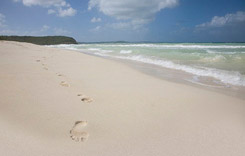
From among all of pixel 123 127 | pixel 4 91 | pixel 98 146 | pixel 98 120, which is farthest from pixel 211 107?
pixel 4 91

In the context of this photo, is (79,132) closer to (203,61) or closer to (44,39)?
(203,61)

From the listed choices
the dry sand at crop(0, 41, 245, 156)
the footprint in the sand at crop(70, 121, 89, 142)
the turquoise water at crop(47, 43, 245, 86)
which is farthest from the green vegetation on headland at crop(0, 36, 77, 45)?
the footprint in the sand at crop(70, 121, 89, 142)

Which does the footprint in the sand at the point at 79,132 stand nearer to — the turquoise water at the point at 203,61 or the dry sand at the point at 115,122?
the dry sand at the point at 115,122

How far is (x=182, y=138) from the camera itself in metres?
1.84

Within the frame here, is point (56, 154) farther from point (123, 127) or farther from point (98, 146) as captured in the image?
point (123, 127)

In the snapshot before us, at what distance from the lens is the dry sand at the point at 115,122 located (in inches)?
64.1

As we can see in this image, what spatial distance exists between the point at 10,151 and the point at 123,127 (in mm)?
1080

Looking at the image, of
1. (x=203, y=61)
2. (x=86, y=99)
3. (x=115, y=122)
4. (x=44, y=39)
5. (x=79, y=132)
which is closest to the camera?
(x=79, y=132)

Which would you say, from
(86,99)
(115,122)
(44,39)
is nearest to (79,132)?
(115,122)

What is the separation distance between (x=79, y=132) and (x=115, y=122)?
1.49ft

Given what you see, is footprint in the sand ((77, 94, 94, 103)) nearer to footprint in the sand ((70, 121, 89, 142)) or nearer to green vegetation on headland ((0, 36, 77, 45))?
footprint in the sand ((70, 121, 89, 142))

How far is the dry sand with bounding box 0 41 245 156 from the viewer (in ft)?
5.34

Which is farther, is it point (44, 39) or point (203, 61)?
point (44, 39)

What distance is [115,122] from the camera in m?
2.13
